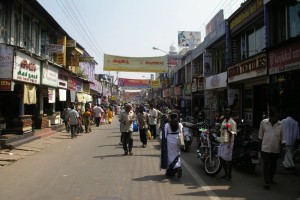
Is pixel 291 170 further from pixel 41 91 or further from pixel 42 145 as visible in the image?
pixel 41 91

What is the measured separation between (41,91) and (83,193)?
16.4 metres

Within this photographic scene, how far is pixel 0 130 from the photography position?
15938 millimetres

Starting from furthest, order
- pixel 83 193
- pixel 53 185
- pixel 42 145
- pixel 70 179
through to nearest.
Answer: pixel 42 145, pixel 70 179, pixel 53 185, pixel 83 193

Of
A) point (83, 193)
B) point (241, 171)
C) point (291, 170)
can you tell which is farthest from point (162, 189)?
point (291, 170)

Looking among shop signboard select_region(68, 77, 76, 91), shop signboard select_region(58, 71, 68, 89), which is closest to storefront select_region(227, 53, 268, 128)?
shop signboard select_region(58, 71, 68, 89)

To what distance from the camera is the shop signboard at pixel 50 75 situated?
2048 centimetres

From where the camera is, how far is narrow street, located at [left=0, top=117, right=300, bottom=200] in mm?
7543

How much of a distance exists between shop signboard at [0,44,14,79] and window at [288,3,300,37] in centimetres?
1079

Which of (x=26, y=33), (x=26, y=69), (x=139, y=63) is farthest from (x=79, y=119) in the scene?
(x=139, y=63)

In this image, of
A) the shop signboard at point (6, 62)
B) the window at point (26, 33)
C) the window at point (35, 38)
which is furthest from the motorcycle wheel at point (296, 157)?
the window at point (35, 38)

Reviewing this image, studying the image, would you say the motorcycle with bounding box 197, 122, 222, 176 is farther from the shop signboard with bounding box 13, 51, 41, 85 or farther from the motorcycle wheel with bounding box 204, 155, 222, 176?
the shop signboard with bounding box 13, 51, 41, 85

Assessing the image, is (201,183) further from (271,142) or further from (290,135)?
(290,135)

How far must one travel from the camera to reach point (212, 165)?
9.67m

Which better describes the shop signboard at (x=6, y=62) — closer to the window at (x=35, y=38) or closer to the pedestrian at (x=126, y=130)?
the pedestrian at (x=126, y=130)
